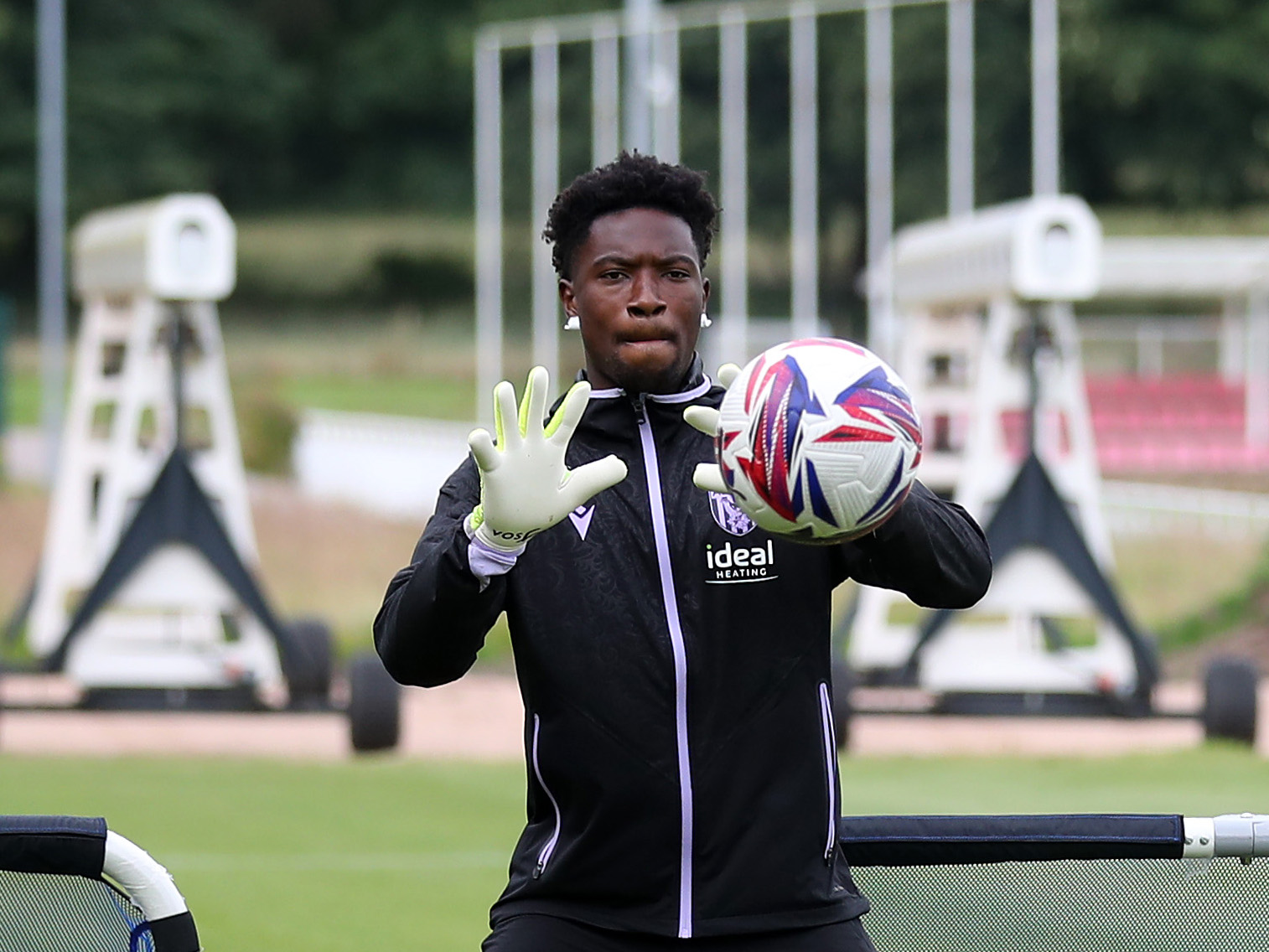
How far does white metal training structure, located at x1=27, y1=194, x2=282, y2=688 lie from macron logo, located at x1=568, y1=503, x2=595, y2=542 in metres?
8.39

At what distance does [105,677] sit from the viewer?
12242 millimetres

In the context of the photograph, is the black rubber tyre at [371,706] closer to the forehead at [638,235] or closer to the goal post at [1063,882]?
the goal post at [1063,882]

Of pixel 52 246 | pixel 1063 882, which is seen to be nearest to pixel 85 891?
pixel 1063 882

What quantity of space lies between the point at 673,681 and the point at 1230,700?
921 cm

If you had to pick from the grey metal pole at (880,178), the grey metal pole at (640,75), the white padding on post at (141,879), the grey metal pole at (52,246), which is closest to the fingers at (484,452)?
the white padding on post at (141,879)

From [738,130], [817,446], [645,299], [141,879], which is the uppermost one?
[738,130]

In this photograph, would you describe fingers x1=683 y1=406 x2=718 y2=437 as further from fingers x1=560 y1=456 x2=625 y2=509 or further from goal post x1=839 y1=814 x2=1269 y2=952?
goal post x1=839 y1=814 x2=1269 y2=952

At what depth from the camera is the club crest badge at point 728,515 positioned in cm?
346

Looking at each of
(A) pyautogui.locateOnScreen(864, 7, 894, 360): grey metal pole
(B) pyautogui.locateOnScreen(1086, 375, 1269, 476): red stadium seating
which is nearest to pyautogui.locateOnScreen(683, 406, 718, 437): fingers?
(A) pyautogui.locateOnScreen(864, 7, 894, 360): grey metal pole

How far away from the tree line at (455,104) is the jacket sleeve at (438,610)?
22401 millimetres

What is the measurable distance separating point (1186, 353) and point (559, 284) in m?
37.6

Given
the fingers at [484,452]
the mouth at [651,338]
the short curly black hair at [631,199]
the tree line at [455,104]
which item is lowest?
the fingers at [484,452]

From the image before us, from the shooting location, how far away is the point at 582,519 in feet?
11.5

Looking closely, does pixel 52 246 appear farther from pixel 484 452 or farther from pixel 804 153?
pixel 484 452
